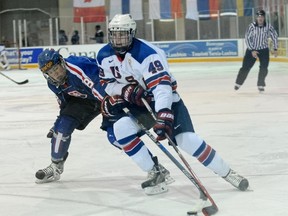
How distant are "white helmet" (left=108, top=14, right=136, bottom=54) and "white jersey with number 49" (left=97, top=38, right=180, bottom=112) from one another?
0.11 ft

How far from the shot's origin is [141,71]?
2.98 metres

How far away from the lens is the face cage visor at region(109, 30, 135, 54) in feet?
9.79

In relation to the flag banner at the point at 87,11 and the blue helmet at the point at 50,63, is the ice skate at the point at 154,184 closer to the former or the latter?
the blue helmet at the point at 50,63

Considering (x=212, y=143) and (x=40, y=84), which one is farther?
(x=40, y=84)

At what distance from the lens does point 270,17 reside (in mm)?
15680

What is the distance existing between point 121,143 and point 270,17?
13226 millimetres

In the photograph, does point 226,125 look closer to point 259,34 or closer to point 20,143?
point 20,143

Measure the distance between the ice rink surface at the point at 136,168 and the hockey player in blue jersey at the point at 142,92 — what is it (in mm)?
191

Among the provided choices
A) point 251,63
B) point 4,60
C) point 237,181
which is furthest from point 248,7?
point 237,181

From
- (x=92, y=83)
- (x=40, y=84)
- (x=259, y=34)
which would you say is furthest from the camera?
(x=40, y=84)

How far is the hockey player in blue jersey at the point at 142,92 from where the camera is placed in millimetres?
2922

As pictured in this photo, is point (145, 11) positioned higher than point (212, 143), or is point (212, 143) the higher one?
point (145, 11)

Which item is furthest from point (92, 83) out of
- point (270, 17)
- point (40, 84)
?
point (270, 17)

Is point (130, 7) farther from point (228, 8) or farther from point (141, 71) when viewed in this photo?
point (141, 71)
